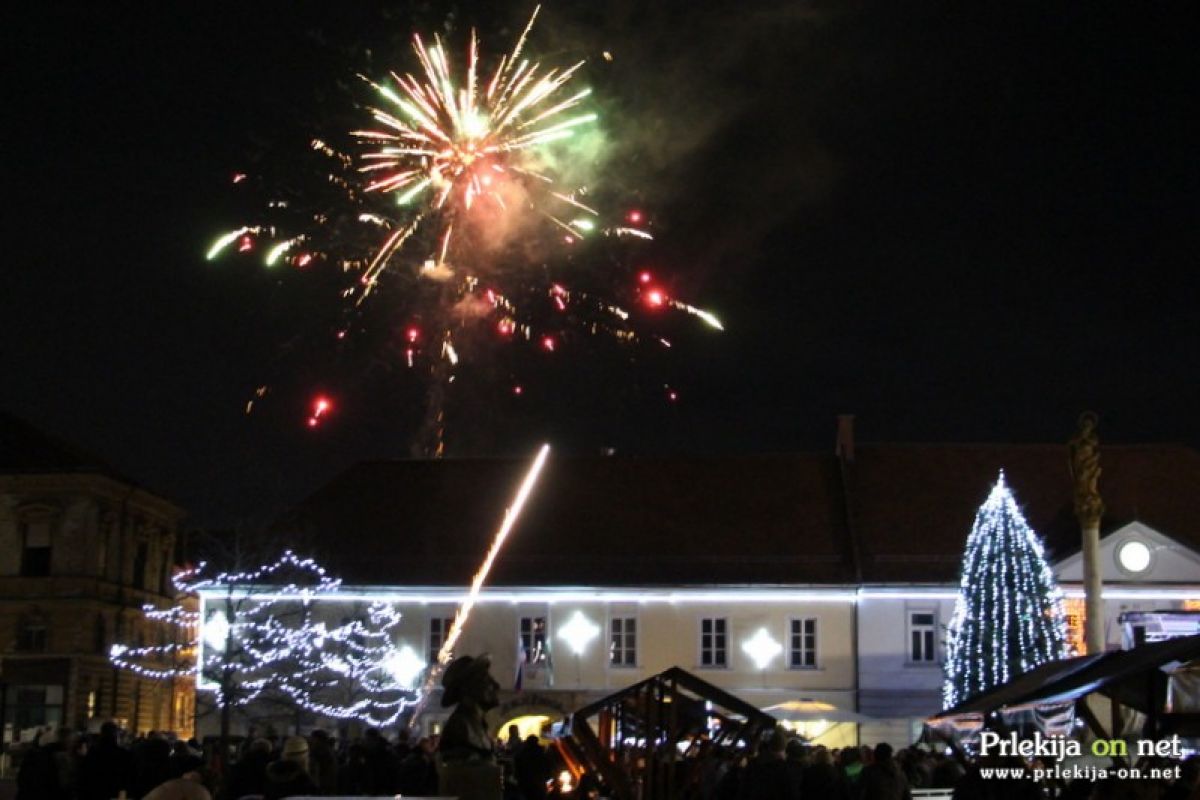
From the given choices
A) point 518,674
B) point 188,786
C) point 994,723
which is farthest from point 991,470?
point 188,786

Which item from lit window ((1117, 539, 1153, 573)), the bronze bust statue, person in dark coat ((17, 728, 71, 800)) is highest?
lit window ((1117, 539, 1153, 573))

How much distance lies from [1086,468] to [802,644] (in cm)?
1498

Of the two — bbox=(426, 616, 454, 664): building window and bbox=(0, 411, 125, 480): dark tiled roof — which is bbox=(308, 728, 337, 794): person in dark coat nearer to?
bbox=(426, 616, 454, 664): building window

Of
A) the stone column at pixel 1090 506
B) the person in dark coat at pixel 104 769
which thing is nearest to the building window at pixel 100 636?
the stone column at pixel 1090 506

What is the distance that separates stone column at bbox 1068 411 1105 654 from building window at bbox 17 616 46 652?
36113mm

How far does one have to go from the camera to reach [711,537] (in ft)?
181

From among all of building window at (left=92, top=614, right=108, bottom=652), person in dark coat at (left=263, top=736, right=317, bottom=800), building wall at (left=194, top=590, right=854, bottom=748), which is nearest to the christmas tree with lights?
building wall at (left=194, top=590, right=854, bottom=748)

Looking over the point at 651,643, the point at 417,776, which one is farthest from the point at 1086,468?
the point at 417,776

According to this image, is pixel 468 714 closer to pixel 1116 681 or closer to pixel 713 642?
pixel 1116 681

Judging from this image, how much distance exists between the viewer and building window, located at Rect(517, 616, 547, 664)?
172 ft

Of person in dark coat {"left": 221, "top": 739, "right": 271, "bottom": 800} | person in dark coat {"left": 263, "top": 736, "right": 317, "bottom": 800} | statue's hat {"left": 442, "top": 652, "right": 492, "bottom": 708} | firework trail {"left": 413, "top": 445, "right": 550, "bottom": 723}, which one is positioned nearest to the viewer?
person in dark coat {"left": 263, "top": 736, "right": 317, "bottom": 800}

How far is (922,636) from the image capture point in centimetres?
5172

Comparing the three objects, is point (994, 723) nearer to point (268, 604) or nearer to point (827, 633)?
point (827, 633)

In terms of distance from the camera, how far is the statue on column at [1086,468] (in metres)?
38.9
